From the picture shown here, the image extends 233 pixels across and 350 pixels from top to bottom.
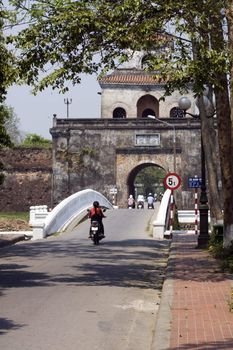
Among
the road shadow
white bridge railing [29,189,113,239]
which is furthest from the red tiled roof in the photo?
the road shadow

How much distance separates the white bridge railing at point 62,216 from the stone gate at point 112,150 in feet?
43.1

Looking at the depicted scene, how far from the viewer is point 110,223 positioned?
3481cm

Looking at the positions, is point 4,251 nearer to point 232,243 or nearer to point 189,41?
point 232,243

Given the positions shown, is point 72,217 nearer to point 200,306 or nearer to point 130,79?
point 200,306

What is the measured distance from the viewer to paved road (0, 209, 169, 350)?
27.5 feet

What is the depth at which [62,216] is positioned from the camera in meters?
33.6

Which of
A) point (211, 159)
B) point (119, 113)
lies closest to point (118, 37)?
point (211, 159)

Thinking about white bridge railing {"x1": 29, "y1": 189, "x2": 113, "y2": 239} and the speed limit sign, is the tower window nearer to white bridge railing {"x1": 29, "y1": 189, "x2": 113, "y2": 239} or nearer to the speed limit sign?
white bridge railing {"x1": 29, "y1": 189, "x2": 113, "y2": 239}

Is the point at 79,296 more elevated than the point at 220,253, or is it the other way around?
the point at 220,253

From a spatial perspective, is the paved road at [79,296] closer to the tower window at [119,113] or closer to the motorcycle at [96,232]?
the motorcycle at [96,232]

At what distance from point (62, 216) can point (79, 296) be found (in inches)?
865

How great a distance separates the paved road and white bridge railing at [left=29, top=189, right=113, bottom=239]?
597cm

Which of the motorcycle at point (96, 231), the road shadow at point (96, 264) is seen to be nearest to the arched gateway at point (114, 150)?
the road shadow at point (96, 264)

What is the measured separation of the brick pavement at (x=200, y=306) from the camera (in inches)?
300
